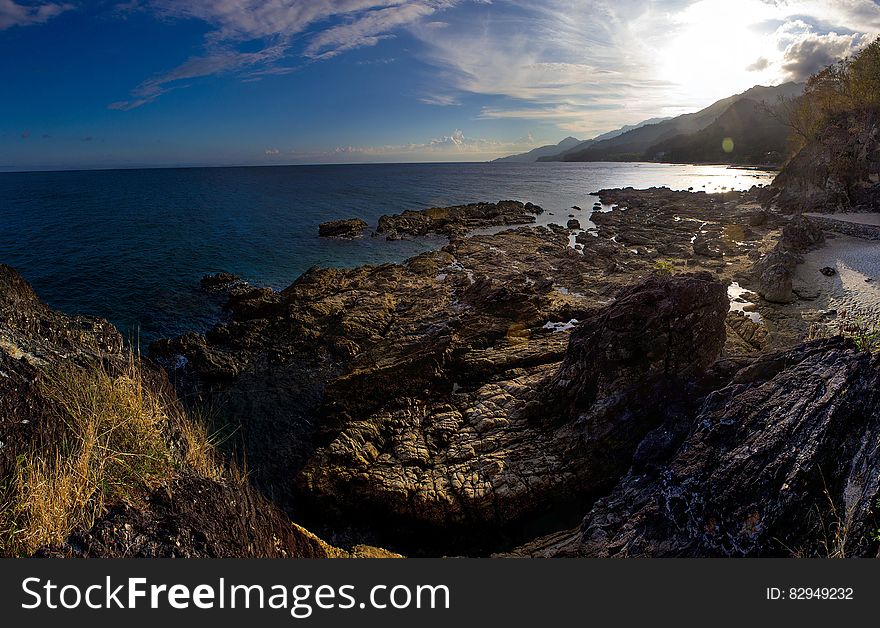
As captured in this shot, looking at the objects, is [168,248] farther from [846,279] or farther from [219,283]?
[846,279]

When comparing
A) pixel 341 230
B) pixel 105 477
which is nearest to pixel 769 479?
pixel 105 477

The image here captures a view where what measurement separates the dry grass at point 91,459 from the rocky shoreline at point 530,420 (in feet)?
1.55

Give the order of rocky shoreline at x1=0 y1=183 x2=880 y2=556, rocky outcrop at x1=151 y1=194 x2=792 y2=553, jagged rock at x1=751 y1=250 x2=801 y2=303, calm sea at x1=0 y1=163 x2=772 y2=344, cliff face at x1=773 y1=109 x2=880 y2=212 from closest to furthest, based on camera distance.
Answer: rocky shoreline at x1=0 y1=183 x2=880 y2=556 → rocky outcrop at x1=151 y1=194 x2=792 y2=553 → jagged rock at x1=751 y1=250 x2=801 y2=303 → calm sea at x1=0 y1=163 x2=772 y2=344 → cliff face at x1=773 y1=109 x2=880 y2=212

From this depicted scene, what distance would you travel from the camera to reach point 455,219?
2530 inches

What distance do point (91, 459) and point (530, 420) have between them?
11.7 metres

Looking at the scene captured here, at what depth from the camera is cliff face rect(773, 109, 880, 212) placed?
44528 millimetres

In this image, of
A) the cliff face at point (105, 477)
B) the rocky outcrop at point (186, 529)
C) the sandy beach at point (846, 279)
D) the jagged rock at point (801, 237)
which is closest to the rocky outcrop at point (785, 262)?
the jagged rock at point (801, 237)

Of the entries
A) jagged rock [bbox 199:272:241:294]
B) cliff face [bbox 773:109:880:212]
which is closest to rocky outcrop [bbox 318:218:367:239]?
jagged rock [bbox 199:272:241:294]

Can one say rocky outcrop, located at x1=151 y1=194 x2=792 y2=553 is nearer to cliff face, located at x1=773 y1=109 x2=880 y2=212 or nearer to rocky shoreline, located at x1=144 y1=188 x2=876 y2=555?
rocky shoreline, located at x1=144 y1=188 x2=876 y2=555

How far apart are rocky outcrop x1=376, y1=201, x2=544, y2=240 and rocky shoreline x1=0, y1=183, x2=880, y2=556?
2982cm

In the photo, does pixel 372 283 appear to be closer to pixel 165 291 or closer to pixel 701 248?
pixel 165 291

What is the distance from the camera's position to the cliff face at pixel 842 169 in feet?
146

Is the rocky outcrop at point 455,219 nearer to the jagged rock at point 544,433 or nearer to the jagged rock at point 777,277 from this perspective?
the jagged rock at point 777,277

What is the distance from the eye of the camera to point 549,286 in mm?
28750
